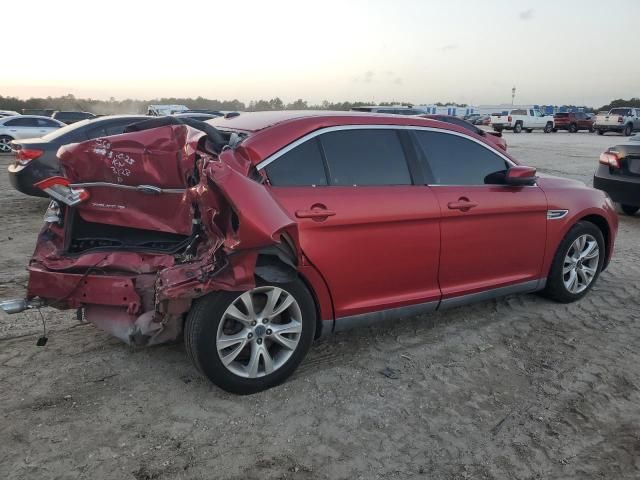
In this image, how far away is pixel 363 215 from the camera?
3428 mm

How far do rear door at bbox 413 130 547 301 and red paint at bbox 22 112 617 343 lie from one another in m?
0.02

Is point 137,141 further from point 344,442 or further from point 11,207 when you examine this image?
point 11,207

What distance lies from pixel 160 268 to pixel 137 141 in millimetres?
827

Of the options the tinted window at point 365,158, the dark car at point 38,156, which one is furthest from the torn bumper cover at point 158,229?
the dark car at point 38,156

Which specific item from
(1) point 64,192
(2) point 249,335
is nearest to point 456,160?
(2) point 249,335

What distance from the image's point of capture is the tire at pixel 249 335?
3.01 m

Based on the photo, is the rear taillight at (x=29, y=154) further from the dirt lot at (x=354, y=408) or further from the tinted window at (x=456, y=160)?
the tinted window at (x=456, y=160)

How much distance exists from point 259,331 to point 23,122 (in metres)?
19.2

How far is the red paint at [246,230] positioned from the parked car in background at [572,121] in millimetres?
40331

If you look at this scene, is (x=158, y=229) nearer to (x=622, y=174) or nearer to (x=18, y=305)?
(x=18, y=305)

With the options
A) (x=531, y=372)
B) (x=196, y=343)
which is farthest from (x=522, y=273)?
(x=196, y=343)

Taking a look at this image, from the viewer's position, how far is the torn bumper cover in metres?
2.87

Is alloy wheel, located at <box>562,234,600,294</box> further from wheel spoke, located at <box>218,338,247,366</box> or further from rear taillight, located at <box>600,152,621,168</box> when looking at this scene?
rear taillight, located at <box>600,152,621,168</box>

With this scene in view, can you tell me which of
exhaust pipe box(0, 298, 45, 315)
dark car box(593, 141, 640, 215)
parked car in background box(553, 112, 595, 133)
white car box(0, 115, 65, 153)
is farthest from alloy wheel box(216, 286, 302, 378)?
parked car in background box(553, 112, 595, 133)
